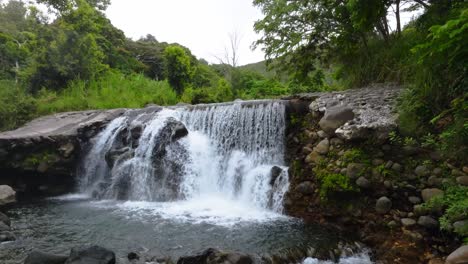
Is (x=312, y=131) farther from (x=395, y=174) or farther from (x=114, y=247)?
(x=114, y=247)

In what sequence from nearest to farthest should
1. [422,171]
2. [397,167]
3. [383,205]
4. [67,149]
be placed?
[422,171] < [383,205] < [397,167] < [67,149]

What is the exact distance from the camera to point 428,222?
4.36m

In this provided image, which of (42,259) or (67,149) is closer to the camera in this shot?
(42,259)

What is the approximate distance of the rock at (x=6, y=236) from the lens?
539cm

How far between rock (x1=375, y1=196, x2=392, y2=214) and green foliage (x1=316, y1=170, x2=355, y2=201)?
19.0 inches

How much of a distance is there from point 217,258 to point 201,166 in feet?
14.9

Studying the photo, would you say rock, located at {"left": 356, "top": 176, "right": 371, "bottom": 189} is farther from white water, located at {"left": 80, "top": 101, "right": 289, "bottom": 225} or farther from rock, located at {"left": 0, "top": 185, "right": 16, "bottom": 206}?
rock, located at {"left": 0, "top": 185, "right": 16, "bottom": 206}

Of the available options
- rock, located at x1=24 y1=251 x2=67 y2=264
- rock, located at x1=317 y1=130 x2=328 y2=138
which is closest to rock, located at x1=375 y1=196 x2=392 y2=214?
rock, located at x1=317 y1=130 x2=328 y2=138

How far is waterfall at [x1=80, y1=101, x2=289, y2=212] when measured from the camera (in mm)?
7691

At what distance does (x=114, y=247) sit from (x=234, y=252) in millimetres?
2062

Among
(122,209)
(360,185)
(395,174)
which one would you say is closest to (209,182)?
(122,209)

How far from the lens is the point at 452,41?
117 inches

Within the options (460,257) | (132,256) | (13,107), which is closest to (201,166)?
(132,256)

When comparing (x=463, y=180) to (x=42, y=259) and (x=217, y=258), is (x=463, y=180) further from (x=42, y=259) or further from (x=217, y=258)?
(x=42, y=259)
